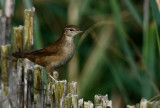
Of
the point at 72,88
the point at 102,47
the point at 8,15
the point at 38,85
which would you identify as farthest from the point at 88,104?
the point at 102,47

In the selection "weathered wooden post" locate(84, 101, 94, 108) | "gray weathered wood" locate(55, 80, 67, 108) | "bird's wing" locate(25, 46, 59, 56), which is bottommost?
"weathered wooden post" locate(84, 101, 94, 108)

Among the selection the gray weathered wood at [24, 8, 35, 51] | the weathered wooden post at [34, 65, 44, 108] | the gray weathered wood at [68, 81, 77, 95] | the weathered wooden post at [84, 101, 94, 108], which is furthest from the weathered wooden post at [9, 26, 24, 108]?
the weathered wooden post at [84, 101, 94, 108]

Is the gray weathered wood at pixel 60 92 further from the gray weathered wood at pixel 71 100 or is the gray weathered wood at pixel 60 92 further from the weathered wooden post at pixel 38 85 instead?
the weathered wooden post at pixel 38 85

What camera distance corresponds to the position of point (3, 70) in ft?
14.0

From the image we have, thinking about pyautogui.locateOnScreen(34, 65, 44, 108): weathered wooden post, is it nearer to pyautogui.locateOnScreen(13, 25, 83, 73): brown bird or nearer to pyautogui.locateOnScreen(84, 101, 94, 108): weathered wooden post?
pyautogui.locateOnScreen(13, 25, 83, 73): brown bird

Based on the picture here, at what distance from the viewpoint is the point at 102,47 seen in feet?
18.7

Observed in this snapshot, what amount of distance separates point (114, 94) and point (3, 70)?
71.8 inches

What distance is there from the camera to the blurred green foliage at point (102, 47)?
4926 mm

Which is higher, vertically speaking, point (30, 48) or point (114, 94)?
point (30, 48)

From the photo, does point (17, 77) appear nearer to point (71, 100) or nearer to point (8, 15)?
point (8, 15)

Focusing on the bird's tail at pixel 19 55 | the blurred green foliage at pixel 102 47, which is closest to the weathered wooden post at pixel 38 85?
the bird's tail at pixel 19 55

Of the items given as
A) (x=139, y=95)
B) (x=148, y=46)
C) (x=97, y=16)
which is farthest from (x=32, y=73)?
(x=97, y=16)

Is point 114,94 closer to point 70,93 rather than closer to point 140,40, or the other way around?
point 140,40

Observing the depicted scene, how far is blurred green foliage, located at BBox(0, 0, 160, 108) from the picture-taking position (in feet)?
16.2
